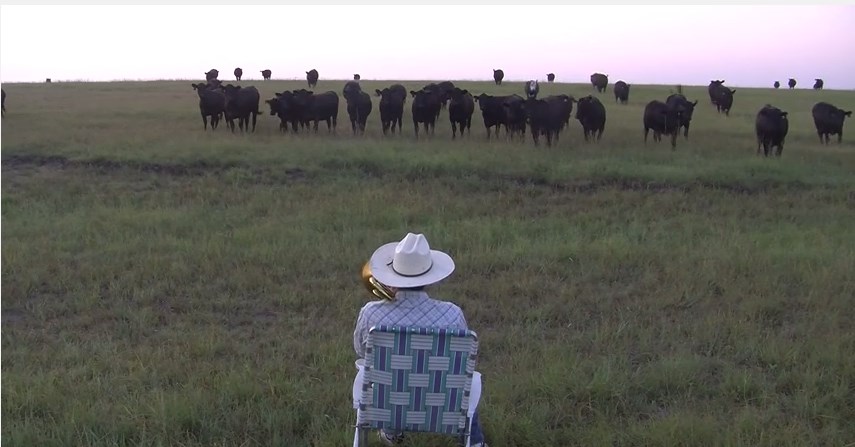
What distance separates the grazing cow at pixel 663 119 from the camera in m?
21.0

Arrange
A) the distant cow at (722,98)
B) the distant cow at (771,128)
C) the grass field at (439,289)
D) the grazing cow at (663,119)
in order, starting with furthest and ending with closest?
the distant cow at (722,98), the grazing cow at (663,119), the distant cow at (771,128), the grass field at (439,289)

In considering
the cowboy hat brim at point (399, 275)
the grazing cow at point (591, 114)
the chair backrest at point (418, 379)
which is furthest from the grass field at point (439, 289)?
the grazing cow at point (591, 114)

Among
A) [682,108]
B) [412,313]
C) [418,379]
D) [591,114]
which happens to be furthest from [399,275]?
[682,108]

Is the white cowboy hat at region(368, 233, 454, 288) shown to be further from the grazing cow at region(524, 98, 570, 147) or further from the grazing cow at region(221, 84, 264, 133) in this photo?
the grazing cow at region(221, 84, 264, 133)

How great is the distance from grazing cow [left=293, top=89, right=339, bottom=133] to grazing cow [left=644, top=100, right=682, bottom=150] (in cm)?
846

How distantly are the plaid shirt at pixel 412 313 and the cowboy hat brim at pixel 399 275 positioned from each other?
0.08 meters

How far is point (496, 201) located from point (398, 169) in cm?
298

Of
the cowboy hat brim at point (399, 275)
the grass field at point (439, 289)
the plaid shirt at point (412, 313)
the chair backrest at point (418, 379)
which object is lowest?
the grass field at point (439, 289)

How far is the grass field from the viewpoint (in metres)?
5.04

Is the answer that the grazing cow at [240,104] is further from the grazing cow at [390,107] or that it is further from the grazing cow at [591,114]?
the grazing cow at [591,114]

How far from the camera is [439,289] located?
320 inches

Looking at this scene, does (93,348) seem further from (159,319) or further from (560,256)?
(560,256)

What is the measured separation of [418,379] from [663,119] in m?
18.5

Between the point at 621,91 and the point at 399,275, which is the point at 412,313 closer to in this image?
the point at 399,275
